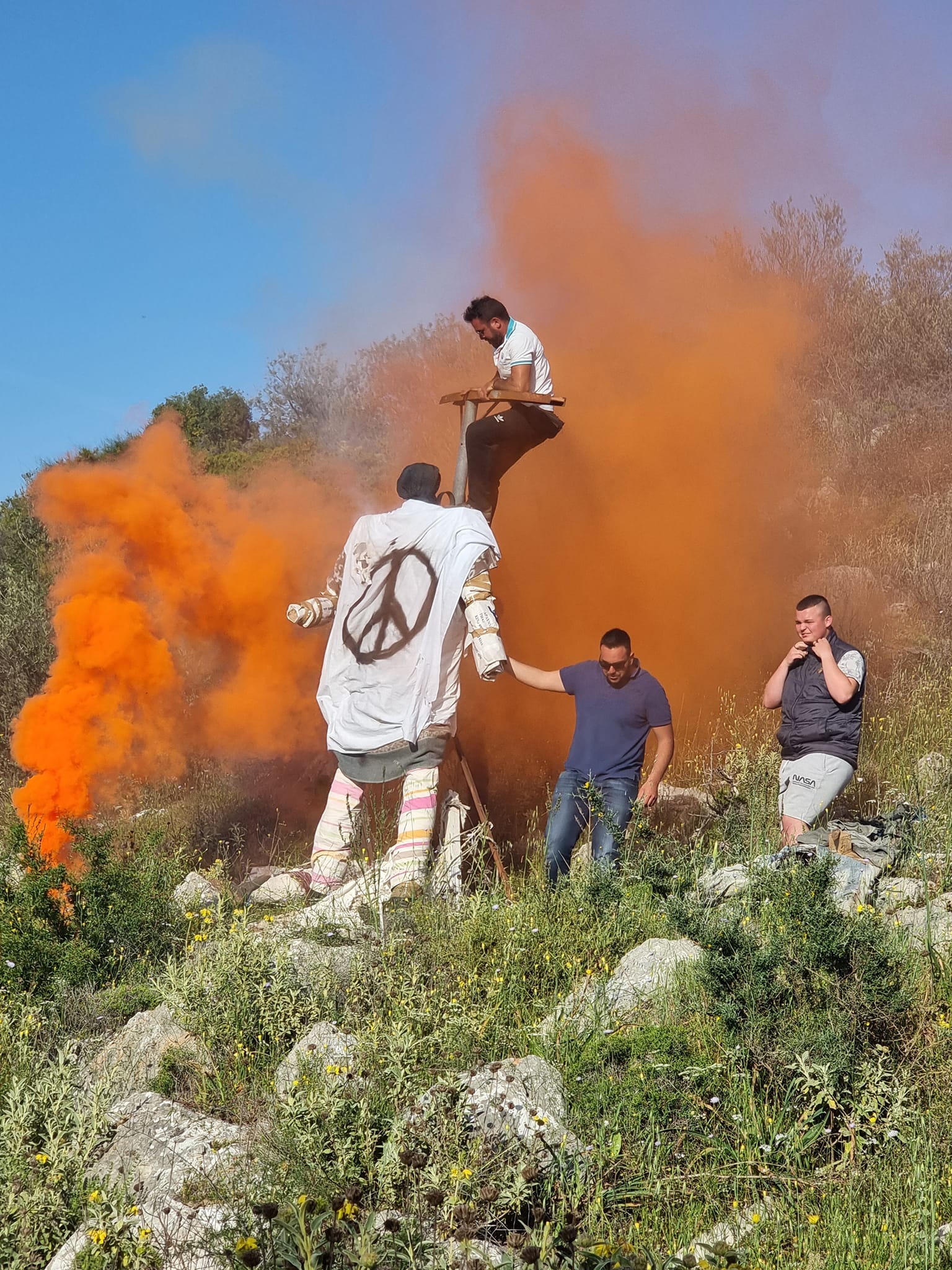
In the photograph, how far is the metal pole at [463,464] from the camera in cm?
765

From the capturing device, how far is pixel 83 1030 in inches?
197

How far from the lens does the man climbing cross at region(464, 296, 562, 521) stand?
7543 millimetres

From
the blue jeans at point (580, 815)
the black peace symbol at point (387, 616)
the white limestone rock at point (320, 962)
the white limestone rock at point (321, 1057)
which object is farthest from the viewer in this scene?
the blue jeans at point (580, 815)

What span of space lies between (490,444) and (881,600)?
6.84 m

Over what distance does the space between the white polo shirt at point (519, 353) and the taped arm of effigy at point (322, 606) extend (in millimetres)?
1745

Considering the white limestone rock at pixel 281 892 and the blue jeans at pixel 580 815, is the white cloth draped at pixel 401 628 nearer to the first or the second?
the white limestone rock at pixel 281 892

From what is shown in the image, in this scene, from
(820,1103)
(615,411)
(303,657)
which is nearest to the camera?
(820,1103)

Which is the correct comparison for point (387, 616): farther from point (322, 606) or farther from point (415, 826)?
point (415, 826)

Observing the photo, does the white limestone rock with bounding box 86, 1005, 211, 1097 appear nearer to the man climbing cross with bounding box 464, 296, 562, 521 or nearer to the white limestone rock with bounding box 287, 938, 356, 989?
the white limestone rock with bounding box 287, 938, 356, 989

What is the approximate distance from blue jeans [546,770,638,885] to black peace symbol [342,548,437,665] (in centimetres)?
151

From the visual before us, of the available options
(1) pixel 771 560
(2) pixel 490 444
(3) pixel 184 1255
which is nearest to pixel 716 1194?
(3) pixel 184 1255

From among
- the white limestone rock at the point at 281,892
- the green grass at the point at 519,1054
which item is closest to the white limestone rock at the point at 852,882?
the green grass at the point at 519,1054

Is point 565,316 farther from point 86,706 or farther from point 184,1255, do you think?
point 184,1255

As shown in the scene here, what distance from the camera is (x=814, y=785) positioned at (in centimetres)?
709
